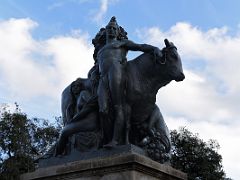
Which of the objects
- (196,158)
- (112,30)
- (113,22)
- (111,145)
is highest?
(196,158)

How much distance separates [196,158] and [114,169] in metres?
29.5

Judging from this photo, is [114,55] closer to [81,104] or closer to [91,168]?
[81,104]

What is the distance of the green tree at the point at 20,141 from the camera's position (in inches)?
1208

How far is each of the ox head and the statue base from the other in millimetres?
1564

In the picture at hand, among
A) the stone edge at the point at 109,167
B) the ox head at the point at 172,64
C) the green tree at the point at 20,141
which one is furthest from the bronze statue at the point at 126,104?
the green tree at the point at 20,141

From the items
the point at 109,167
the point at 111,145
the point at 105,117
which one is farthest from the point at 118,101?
the point at 109,167

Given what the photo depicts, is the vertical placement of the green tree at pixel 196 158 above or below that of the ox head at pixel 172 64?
above

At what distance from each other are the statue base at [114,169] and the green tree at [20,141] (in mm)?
22903

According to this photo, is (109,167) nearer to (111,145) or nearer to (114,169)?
(114,169)

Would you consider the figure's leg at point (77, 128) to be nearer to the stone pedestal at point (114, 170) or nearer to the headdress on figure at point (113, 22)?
the stone pedestal at point (114, 170)

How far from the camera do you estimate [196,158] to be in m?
36.0

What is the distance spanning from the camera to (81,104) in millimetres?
8945

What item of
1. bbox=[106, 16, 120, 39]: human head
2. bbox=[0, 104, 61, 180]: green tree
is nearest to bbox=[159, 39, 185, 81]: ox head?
bbox=[106, 16, 120, 39]: human head

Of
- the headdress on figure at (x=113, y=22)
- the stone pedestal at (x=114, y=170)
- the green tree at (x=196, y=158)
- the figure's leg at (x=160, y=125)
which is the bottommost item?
the stone pedestal at (x=114, y=170)
